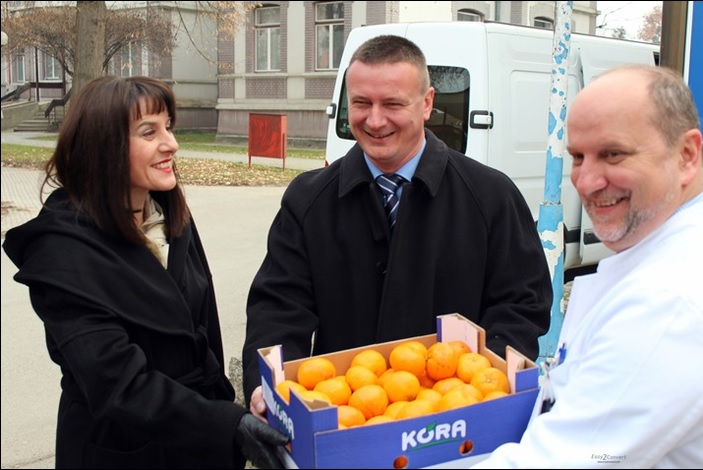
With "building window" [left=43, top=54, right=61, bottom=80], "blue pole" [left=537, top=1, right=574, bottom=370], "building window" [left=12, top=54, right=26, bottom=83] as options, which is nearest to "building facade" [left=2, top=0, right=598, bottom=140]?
"building window" [left=43, top=54, right=61, bottom=80]

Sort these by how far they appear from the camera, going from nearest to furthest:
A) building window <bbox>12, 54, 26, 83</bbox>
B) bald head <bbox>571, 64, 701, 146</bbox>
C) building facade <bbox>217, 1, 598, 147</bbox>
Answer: bald head <bbox>571, 64, 701, 146</bbox> → building facade <bbox>217, 1, 598, 147</bbox> → building window <bbox>12, 54, 26, 83</bbox>

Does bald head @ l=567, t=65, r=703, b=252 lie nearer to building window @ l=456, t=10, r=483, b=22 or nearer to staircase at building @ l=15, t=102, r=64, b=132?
building window @ l=456, t=10, r=483, b=22

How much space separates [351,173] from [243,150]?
72.6 ft

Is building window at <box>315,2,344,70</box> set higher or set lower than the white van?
higher

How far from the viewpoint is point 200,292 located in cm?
246

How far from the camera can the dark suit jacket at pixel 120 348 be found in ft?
6.78

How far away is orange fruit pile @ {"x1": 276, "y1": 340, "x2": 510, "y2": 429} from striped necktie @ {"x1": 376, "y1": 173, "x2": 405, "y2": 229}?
60 cm

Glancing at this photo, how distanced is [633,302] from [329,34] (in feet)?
78.6

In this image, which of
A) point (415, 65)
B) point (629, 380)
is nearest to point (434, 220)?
point (415, 65)

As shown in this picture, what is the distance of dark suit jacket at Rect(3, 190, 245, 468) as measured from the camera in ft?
6.78

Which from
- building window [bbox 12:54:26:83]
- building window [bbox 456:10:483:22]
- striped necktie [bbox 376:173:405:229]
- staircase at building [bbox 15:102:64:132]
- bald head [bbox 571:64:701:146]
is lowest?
staircase at building [bbox 15:102:64:132]

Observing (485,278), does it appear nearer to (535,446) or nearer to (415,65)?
(415,65)

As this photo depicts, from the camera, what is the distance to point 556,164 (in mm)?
5332

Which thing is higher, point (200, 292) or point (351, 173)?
point (351, 173)
